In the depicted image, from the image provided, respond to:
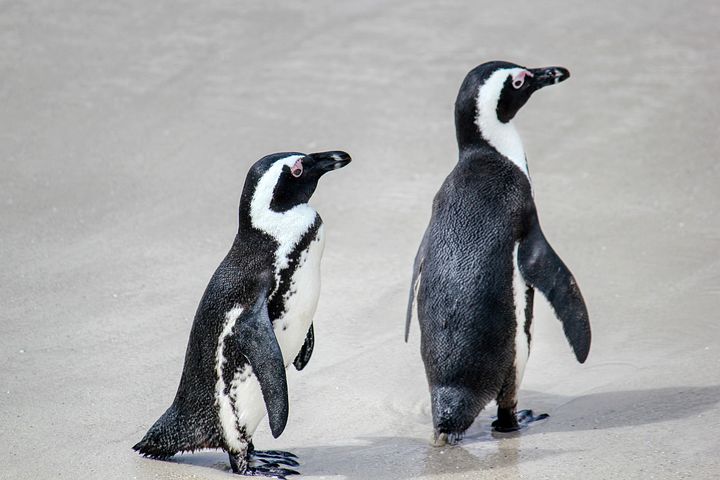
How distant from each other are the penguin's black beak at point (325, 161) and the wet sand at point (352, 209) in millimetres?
906

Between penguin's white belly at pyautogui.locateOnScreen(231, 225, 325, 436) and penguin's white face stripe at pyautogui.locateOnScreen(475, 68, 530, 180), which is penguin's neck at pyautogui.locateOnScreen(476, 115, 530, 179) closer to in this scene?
penguin's white face stripe at pyautogui.locateOnScreen(475, 68, 530, 180)

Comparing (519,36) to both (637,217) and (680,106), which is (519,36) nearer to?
(680,106)

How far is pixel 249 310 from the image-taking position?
3.63 meters

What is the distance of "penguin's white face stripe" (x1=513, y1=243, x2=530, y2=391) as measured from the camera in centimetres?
392

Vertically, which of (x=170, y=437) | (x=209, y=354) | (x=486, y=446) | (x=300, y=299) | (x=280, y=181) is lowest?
(x=486, y=446)

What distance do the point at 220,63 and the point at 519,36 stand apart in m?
1.84

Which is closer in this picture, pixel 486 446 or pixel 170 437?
pixel 170 437

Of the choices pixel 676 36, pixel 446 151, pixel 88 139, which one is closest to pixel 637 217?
pixel 446 151

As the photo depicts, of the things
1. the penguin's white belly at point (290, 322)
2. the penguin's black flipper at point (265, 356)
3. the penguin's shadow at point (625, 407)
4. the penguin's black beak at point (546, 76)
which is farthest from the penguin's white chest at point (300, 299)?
the penguin's black beak at point (546, 76)

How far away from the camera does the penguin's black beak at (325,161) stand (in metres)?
3.76

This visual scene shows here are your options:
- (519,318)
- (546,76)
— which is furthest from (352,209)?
(519,318)

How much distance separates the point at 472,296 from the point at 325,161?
2.10 ft

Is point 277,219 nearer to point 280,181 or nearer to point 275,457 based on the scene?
point 280,181

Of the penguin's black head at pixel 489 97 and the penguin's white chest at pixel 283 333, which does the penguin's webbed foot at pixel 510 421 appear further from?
the penguin's black head at pixel 489 97
